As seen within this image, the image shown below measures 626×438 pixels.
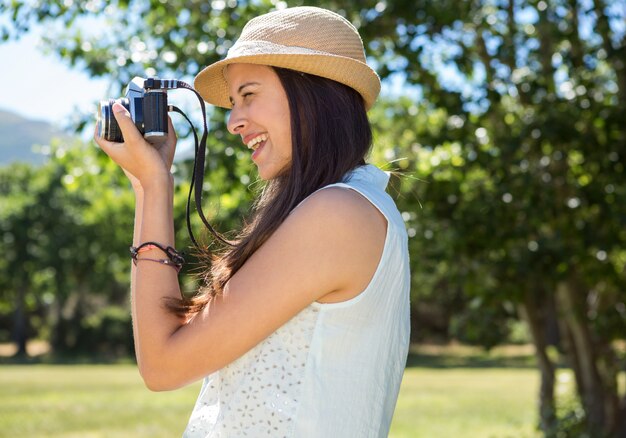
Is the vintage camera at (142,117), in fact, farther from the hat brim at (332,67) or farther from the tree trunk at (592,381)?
the tree trunk at (592,381)

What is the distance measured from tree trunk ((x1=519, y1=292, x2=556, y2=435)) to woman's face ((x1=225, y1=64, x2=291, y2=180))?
20.9 ft

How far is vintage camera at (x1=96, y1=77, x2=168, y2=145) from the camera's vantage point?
1870mm

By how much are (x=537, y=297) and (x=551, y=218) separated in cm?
170

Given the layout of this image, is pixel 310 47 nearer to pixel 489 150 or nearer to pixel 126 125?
pixel 126 125

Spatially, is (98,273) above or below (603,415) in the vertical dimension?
below

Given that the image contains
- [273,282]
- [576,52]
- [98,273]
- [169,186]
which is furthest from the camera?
[98,273]

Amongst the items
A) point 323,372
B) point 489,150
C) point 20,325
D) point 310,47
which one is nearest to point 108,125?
point 310,47

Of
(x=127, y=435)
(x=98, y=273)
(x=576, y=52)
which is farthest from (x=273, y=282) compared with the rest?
(x=98, y=273)

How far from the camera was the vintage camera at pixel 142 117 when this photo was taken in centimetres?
187

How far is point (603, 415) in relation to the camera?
8188 mm

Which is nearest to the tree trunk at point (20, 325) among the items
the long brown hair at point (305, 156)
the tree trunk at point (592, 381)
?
the tree trunk at point (592, 381)

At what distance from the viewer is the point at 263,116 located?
1867 millimetres

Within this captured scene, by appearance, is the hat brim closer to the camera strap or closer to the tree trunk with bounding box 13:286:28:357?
the camera strap

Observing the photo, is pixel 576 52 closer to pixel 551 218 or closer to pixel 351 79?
pixel 551 218
